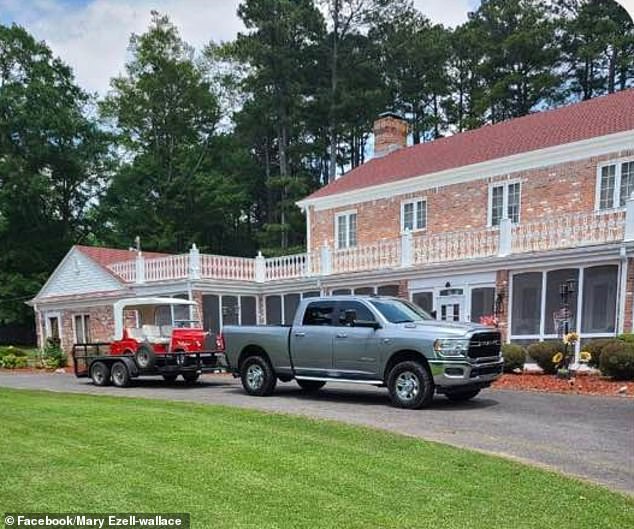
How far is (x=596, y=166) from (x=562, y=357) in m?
7.88

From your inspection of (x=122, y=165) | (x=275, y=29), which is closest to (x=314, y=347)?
(x=275, y=29)

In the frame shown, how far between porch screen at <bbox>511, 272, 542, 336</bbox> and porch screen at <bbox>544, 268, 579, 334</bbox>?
1.44ft

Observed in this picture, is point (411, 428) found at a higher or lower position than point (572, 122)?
lower

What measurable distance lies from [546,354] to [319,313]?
633cm

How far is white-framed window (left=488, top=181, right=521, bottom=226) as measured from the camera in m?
20.1

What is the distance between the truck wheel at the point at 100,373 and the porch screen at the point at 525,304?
1214 cm

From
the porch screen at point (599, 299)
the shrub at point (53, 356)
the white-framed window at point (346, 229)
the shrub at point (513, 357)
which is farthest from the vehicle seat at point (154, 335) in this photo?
the porch screen at point (599, 299)

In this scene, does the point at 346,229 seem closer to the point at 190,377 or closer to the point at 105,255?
the point at 190,377

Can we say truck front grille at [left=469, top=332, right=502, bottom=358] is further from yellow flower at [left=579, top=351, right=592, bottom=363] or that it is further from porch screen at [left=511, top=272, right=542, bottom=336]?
porch screen at [left=511, top=272, right=542, bottom=336]

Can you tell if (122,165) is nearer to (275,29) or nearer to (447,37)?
(275,29)

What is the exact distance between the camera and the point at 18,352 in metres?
25.5

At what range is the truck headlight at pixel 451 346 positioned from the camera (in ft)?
31.9

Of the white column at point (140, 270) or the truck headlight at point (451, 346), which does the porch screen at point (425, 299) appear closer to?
the truck headlight at point (451, 346)

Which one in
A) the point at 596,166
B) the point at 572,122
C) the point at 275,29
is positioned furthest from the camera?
the point at 275,29
